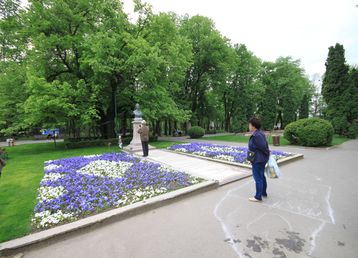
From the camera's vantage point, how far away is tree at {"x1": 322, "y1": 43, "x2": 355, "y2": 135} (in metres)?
19.3

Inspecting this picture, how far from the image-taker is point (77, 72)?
15.9m

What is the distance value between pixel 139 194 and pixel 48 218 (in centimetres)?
183

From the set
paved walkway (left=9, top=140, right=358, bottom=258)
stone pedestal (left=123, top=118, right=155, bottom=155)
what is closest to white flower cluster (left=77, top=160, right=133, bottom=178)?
paved walkway (left=9, top=140, right=358, bottom=258)

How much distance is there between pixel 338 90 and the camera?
2048cm

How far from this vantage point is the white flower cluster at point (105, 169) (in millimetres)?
6322

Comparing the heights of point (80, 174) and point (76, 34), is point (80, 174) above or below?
below

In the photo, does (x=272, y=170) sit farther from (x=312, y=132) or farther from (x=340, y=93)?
(x=340, y=93)

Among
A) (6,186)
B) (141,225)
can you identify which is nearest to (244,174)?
(141,225)

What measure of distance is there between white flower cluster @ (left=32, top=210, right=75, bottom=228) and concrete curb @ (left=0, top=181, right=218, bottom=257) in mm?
259

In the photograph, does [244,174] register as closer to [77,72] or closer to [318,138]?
[318,138]

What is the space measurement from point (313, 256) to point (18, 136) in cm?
4212

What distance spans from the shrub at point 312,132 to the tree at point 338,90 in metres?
9.20

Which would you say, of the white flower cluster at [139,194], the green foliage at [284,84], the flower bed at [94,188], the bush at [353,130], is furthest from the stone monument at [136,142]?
the green foliage at [284,84]

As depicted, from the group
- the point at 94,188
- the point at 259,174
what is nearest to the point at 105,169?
the point at 94,188
